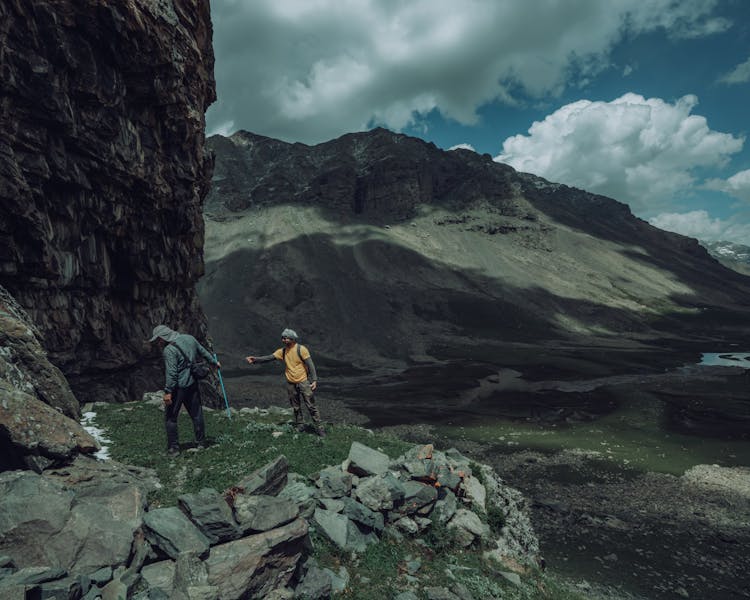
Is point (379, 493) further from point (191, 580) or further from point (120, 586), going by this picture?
point (120, 586)

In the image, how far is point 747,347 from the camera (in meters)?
113

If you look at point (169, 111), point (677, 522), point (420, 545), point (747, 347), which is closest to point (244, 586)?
point (420, 545)

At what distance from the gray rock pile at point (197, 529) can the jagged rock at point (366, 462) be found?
0.12 feet

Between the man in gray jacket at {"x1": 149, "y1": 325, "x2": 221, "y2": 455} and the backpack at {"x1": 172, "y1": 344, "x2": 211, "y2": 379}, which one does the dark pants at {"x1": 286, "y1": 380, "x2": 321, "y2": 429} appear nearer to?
the backpack at {"x1": 172, "y1": 344, "x2": 211, "y2": 379}

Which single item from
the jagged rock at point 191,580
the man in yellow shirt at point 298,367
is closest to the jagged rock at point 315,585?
the jagged rock at point 191,580

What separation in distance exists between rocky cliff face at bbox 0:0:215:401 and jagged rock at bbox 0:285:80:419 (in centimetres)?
1448

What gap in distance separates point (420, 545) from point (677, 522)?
88.5 feet

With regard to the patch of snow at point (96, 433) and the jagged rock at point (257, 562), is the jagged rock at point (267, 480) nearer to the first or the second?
the jagged rock at point (257, 562)

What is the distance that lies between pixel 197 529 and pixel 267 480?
2.16 metres

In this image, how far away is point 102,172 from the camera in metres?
30.5

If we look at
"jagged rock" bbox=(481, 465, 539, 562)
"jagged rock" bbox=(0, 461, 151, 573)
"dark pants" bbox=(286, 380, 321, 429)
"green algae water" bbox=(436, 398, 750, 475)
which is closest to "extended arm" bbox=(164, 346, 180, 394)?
"dark pants" bbox=(286, 380, 321, 429)

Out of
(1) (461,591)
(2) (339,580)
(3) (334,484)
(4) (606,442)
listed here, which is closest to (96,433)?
(3) (334,484)

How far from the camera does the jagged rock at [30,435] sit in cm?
782

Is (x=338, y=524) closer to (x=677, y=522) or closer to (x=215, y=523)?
(x=215, y=523)
